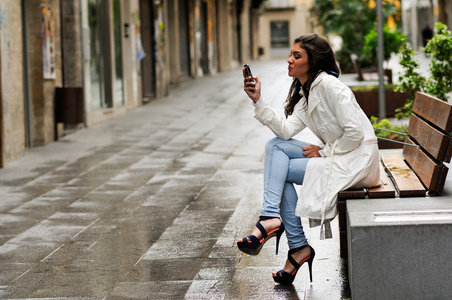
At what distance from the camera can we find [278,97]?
1992 centimetres

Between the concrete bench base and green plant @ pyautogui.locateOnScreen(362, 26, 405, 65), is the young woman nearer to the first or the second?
the concrete bench base

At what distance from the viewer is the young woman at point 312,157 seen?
15.3 ft

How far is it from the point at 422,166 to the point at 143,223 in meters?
2.54

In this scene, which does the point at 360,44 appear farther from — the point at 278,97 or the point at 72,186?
the point at 72,186

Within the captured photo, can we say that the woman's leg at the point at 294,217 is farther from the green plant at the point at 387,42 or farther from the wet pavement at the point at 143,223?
the green plant at the point at 387,42

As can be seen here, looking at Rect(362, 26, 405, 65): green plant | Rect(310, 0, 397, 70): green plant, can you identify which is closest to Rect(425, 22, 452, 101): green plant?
Rect(362, 26, 405, 65): green plant

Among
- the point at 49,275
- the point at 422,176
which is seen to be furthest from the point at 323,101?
the point at 49,275

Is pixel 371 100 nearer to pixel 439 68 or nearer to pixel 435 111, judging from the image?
pixel 439 68

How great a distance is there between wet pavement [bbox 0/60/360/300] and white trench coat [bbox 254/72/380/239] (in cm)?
48

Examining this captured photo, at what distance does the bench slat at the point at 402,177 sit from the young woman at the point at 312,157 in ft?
0.60

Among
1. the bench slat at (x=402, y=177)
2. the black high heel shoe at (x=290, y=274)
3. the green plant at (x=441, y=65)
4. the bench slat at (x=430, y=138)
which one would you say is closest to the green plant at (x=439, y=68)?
the green plant at (x=441, y=65)

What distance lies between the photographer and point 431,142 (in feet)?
16.1

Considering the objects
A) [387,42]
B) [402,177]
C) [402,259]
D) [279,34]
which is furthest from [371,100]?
[279,34]

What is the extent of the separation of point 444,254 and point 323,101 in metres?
1.22
